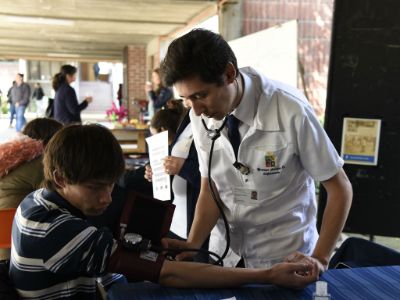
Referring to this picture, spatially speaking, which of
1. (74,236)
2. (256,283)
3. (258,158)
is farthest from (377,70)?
(74,236)

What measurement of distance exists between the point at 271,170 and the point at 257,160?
0.05m

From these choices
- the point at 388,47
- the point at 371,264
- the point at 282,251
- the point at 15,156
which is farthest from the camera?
the point at 388,47

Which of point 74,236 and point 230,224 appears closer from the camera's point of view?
point 74,236

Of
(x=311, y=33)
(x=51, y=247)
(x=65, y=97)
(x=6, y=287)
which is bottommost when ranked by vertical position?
(x=6, y=287)

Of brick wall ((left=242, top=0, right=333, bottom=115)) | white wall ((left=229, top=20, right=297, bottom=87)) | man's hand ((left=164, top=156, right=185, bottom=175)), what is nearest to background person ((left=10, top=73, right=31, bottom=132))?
brick wall ((left=242, top=0, right=333, bottom=115))

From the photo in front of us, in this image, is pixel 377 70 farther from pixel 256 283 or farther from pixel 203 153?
pixel 256 283

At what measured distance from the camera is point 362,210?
215cm

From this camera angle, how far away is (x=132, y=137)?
4.89 m

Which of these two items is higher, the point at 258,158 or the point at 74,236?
the point at 258,158

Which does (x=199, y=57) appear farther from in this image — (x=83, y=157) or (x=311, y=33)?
(x=311, y=33)

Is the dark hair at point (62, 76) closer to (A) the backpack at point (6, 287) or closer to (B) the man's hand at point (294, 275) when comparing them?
(A) the backpack at point (6, 287)

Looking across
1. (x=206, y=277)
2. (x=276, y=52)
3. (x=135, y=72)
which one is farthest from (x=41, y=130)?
(x=135, y=72)

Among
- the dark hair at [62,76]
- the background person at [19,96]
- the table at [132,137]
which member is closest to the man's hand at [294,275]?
the table at [132,137]

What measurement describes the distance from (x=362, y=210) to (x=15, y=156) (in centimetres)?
168
